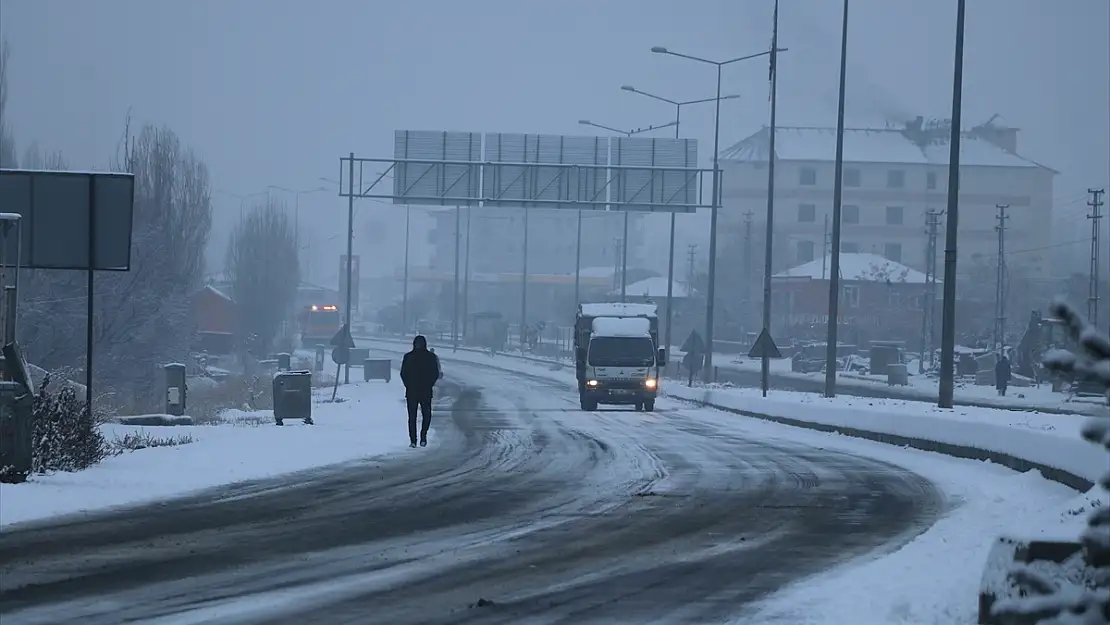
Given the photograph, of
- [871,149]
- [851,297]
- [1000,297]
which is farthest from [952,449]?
[871,149]

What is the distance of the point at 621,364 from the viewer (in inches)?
1818

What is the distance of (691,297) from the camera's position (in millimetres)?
128250

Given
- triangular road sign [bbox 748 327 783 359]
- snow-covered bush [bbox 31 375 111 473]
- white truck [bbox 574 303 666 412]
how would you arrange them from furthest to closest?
white truck [bbox 574 303 666 412], triangular road sign [bbox 748 327 783 359], snow-covered bush [bbox 31 375 111 473]

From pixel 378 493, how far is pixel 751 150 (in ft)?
479

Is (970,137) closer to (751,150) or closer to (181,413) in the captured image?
(751,150)

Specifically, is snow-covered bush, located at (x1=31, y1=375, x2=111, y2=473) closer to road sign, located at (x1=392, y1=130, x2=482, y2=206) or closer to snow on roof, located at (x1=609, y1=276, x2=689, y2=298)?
road sign, located at (x1=392, y1=130, x2=482, y2=206)

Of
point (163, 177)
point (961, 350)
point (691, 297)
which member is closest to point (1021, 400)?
point (961, 350)

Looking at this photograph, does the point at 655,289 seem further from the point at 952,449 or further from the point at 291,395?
the point at 952,449

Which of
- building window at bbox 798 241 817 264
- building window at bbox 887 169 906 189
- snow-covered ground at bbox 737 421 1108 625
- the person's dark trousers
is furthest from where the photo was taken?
building window at bbox 887 169 906 189

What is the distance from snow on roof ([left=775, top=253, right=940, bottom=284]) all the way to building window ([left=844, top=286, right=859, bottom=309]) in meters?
0.84

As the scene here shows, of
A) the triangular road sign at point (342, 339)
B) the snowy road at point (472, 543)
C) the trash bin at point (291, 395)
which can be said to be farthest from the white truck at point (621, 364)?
the snowy road at point (472, 543)

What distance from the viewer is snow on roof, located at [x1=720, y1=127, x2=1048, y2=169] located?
15350 centimetres

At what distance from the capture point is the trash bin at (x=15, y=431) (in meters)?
15.5

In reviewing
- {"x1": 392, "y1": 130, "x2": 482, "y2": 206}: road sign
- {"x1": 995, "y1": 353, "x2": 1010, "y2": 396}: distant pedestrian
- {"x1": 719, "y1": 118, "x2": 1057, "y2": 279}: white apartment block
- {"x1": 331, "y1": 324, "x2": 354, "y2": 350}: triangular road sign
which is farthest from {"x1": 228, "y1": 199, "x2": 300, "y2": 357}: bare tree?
{"x1": 719, "y1": 118, "x2": 1057, "y2": 279}: white apartment block
